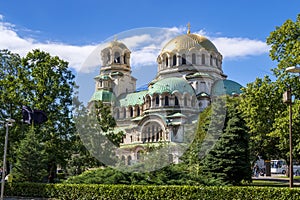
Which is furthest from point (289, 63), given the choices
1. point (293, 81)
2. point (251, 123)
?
point (251, 123)

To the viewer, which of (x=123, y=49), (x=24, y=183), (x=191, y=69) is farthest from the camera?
(x=191, y=69)

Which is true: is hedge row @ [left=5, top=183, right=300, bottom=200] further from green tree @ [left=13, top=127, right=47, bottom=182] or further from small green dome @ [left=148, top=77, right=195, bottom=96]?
small green dome @ [left=148, top=77, right=195, bottom=96]

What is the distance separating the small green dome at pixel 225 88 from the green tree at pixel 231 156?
28.6 metres

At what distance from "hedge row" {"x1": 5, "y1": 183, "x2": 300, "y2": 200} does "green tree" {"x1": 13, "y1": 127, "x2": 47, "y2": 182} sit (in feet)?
9.67

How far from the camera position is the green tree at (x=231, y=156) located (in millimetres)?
25953

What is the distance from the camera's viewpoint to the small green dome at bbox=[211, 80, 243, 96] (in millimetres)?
56350

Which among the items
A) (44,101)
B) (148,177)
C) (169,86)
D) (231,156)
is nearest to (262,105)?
(231,156)

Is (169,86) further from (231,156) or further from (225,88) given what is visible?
(225,88)

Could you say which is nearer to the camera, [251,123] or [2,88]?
[251,123]

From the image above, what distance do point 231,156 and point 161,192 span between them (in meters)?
9.86

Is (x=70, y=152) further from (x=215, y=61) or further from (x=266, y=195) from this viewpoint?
(x=215, y=61)

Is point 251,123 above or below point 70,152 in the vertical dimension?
above

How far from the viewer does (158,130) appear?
1869 cm

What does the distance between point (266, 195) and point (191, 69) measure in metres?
38.7
